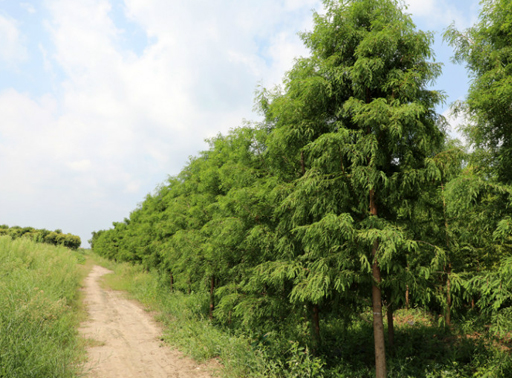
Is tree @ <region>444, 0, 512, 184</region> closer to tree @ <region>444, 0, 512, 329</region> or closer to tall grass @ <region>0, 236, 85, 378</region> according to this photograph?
tree @ <region>444, 0, 512, 329</region>

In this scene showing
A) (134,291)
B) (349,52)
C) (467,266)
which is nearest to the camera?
(349,52)

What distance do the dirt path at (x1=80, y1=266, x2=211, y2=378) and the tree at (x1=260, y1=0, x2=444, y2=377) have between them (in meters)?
4.38

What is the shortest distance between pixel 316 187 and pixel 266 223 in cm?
291

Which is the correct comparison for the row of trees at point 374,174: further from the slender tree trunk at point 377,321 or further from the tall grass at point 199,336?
the tall grass at point 199,336

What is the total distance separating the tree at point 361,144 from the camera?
6.00 meters

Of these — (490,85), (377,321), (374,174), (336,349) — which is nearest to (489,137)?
(490,85)

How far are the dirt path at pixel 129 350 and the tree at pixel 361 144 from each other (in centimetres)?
438

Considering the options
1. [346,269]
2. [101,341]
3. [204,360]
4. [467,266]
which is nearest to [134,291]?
[101,341]

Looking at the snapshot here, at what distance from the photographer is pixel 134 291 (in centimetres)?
2006

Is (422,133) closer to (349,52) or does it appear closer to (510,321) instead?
(349,52)

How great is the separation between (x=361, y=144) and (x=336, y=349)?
7.15 metres

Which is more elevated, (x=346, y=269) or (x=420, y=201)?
(x=420, y=201)

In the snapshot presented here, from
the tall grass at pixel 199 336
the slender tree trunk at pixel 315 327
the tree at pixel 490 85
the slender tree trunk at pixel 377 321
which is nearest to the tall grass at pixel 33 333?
the tall grass at pixel 199 336

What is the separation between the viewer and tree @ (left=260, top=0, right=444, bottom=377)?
6.00m
